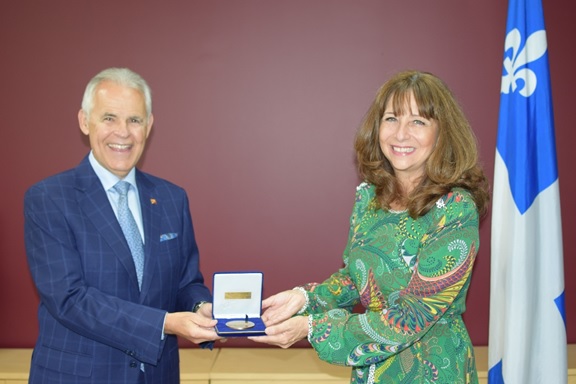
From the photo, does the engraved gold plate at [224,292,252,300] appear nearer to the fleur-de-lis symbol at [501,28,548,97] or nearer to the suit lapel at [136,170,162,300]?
the suit lapel at [136,170,162,300]

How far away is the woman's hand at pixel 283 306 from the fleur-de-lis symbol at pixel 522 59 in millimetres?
1289

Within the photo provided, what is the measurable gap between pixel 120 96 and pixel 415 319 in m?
1.24

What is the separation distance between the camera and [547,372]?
8.09ft

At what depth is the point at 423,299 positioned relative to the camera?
69.4 inches

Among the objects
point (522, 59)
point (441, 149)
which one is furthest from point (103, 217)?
point (522, 59)

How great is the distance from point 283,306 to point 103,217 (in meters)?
0.69

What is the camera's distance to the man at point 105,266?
1882mm

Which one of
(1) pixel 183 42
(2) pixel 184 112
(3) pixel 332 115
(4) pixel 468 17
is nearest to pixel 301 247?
(3) pixel 332 115

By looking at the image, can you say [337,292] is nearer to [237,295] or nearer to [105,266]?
[237,295]

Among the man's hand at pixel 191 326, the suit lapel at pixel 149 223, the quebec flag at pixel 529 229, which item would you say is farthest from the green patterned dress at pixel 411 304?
the quebec flag at pixel 529 229

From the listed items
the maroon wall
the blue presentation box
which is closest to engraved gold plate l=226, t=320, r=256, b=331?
the blue presentation box

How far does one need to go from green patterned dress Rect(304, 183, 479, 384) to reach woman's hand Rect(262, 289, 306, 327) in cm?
19

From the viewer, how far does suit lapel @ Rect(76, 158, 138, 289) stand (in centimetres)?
193

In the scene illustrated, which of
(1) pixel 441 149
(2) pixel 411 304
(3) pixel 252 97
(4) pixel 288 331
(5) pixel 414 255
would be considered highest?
(3) pixel 252 97
